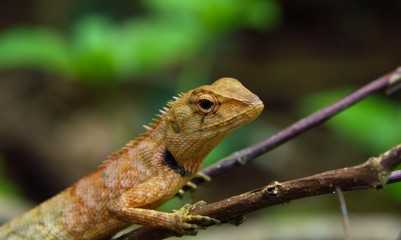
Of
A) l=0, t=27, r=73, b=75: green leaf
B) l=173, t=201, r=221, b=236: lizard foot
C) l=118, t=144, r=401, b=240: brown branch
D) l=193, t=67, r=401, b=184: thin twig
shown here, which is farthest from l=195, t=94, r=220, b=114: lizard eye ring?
Result: l=0, t=27, r=73, b=75: green leaf

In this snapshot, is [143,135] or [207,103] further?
[143,135]

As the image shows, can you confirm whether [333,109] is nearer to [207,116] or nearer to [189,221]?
[207,116]

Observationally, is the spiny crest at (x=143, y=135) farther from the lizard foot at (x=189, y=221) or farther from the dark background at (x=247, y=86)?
the dark background at (x=247, y=86)

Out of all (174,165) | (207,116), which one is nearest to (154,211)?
(174,165)

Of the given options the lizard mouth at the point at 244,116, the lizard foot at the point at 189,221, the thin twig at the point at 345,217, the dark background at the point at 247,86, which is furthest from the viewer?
the dark background at the point at 247,86

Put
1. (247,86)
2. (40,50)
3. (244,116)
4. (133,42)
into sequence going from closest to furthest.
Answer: (244,116), (40,50), (133,42), (247,86)

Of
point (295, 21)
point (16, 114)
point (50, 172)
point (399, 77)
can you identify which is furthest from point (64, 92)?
point (399, 77)

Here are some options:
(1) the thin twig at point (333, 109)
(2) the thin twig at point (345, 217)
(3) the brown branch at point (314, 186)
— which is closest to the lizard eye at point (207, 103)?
(1) the thin twig at point (333, 109)

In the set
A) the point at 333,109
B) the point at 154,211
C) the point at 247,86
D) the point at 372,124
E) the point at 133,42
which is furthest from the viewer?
the point at 247,86
